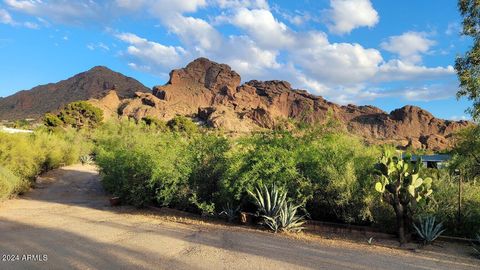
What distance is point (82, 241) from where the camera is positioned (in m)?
8.30

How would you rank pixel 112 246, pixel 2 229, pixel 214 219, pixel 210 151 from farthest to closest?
1. pixel 210 151
2. pixel 214 219
3. pixel 2 229
4. pixel 112 246

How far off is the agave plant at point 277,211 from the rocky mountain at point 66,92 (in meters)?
108

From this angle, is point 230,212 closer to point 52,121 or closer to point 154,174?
point 154,174

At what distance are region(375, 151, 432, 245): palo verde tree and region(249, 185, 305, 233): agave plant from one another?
211cm

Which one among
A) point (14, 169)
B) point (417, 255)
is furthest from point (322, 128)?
point (14, 169)

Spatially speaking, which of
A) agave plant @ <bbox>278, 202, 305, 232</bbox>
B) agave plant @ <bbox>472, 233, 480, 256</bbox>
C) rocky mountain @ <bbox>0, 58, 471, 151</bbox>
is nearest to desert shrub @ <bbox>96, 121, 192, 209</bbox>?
agave plant @ <bbox>278, 202, 305, 232</bbox>

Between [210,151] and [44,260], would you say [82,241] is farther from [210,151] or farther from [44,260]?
[210,151]

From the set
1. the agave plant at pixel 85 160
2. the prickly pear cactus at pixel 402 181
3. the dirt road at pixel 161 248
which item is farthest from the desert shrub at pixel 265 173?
the agave plant at pixel 85 160

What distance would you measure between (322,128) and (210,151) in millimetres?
3453

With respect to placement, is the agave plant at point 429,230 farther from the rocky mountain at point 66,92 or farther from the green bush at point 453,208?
the rocky mountain at point 66,92

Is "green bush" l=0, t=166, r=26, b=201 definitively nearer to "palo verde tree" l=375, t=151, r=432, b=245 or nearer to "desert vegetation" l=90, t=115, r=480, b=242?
"desert vegetation" l=90, t=115, r=480, b=242

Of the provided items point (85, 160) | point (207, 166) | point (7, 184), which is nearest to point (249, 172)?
point (207, 166)

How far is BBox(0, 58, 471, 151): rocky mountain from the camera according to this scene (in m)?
109

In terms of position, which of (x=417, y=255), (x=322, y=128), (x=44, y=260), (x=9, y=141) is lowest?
(x=44, y=260)
